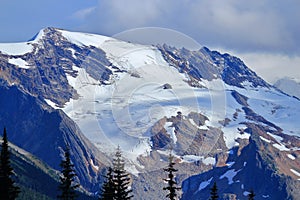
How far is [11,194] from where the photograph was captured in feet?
202

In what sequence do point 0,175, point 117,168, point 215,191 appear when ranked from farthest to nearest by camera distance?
point 215,191, point 117,168, point 0,175

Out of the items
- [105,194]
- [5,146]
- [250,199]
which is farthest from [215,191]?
[5,146]

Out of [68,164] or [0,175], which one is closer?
[0,175]

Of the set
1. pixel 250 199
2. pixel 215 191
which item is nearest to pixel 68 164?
pixel 215 191

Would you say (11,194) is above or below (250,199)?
below

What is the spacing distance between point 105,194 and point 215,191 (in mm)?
10925

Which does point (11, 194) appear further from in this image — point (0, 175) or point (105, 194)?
point (105, 194)

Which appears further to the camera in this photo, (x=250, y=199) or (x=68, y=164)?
(x=250, y=199)

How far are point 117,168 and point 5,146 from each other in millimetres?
8299

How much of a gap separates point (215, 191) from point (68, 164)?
44.9ft

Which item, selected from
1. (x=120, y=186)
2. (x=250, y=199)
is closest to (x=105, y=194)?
(x=120, y=186)

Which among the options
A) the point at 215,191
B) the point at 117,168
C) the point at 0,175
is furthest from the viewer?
the point at 215,191

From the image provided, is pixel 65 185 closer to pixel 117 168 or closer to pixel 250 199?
pixel 117 168

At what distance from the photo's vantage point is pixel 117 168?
Answer: 65250 millimetres
